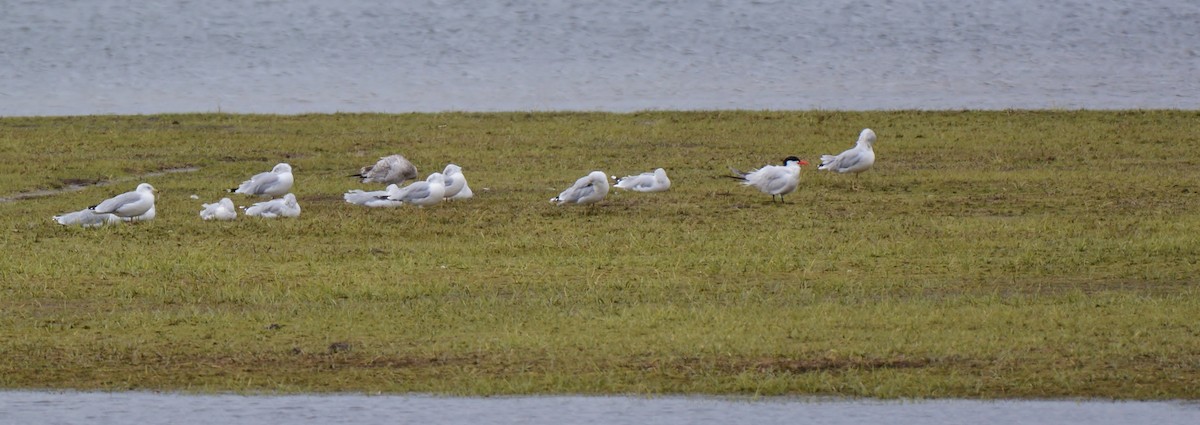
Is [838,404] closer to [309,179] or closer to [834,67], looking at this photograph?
[309,179]

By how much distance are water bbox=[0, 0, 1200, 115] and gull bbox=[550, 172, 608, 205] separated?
14.5m

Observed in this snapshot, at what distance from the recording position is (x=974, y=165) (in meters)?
21.4

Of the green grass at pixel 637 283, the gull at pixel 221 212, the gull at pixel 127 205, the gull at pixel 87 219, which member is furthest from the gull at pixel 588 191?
the gull at pixel 87 219

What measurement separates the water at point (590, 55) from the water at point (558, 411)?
72.8ft

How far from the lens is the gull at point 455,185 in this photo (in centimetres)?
1747

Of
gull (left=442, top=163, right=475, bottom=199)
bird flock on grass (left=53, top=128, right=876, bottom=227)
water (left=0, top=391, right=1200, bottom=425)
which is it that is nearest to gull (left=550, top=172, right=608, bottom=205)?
bird flock on grass (left=53, top=128, right=876, bottom=227)

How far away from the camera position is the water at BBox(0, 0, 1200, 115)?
34.2 metres

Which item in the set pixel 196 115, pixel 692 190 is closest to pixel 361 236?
pixel 692 190

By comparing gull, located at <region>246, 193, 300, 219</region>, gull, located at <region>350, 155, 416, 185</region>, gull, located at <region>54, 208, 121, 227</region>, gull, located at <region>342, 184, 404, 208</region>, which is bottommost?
gull, located at <region>350, 155, 416, 185</region>

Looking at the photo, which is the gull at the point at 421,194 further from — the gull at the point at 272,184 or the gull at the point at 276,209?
the gull at the point at 272,184

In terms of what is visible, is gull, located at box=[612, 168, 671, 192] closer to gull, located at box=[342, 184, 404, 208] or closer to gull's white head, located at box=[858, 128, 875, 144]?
gull, located at box=[342, 184, 404, 208]

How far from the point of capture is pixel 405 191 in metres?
16.9

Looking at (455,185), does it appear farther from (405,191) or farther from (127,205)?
(127,205)

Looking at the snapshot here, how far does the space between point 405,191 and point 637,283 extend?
187 inches
